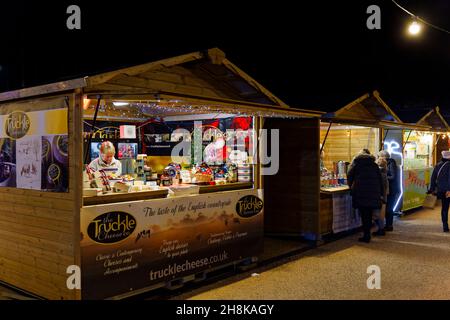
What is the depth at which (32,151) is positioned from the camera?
15.0ft

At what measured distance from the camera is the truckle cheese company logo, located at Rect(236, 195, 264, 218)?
228 inches

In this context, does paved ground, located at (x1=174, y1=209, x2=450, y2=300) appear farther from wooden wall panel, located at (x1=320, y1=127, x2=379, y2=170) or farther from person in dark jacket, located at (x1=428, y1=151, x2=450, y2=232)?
wooden wall panel, located at (x1=320, y1=127, x2=379, y2=170)

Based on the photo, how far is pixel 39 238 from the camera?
4.41 m

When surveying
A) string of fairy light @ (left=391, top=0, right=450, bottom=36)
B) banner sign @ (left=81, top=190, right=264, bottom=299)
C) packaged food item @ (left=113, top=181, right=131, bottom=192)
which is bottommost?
banner sign @ (left=81, top=190, right=264, bottom=299)

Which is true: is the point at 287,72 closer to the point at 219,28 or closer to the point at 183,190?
the point at 219,28

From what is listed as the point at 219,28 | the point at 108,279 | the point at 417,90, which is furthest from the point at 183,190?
the point at 417,90

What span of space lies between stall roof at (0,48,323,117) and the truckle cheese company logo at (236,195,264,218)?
4.17 feet

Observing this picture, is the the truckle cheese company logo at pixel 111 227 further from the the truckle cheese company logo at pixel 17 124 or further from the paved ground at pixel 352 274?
the the truckle cheese company logo at pixel 17 124

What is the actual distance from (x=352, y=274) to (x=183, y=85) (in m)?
3.53

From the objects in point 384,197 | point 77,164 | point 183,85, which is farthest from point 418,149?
point 77,164

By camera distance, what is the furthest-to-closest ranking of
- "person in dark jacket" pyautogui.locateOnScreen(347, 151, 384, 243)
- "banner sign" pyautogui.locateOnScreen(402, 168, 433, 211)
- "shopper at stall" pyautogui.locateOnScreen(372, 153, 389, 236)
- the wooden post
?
1. "banner sign" pyautogui.locateOnScreen(402, 168, 433, 211)
2. "shopper at stall" pyautogui.locateOnScreen(372, 153, 389, 236)
3. "person in dark jacket" pyautogui.locateOnScreen(347, 151, 384, 243)
4. the wooden post

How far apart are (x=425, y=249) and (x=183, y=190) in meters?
4.58

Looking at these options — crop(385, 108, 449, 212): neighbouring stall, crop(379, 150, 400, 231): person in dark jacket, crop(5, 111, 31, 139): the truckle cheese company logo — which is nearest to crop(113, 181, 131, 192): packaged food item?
crop(5, 111, 31, 139): the truckle cheese company logo

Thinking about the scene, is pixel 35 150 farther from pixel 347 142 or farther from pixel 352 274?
pixel 347 142
